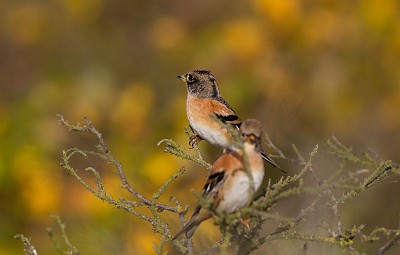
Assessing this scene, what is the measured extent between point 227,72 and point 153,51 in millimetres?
1127

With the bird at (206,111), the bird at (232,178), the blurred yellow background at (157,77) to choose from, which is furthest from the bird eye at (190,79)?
the bird at (232,178)

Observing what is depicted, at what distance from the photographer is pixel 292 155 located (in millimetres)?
3846

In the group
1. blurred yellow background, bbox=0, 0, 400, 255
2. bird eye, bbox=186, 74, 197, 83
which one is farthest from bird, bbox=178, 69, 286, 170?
blurred yellow background, bbox=0, 0, 400, 255

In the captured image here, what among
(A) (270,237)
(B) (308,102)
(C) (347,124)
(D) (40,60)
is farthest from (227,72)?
(A) (270,237)

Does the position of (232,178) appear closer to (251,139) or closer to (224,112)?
(251,139)

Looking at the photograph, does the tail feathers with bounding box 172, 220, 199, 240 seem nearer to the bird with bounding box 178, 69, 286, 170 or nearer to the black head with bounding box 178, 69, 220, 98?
the bird with bounding box 178, 69, 286, 170

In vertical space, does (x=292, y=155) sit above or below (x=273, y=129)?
above

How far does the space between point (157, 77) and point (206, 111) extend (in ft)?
14.4

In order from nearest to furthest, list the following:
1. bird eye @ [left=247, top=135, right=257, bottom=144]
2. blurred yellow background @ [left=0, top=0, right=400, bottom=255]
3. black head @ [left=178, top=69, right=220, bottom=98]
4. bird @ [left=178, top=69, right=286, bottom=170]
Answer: bird eye @ [left=247, top=135, right=257, bottom=144]
bird @ [left=178, top=69, right=286, bottom=170]
black head @ [left=178, top=69, right=220, bottom=98]
blurred yellow background @ [left=0, top=0, right=400, bottom=255]

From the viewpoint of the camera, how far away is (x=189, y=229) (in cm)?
239

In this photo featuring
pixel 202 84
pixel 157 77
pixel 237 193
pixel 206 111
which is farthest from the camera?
pixel 157 77

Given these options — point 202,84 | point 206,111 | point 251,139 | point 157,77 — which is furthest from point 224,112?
point 157,77

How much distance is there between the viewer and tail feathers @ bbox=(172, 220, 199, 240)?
231 cm

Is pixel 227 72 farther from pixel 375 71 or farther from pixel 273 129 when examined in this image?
pixel 273 129
